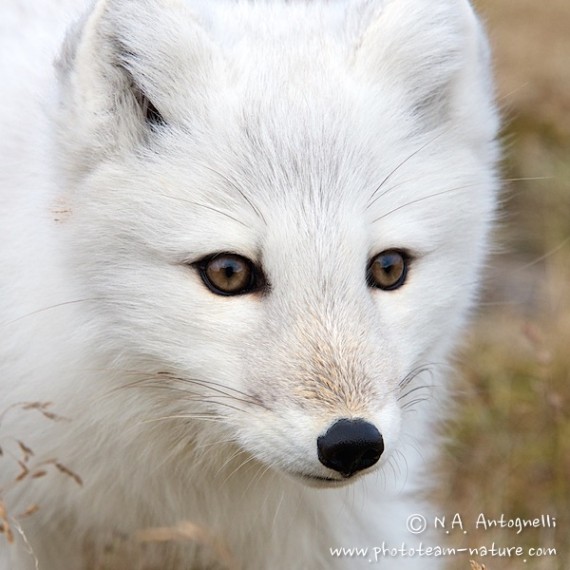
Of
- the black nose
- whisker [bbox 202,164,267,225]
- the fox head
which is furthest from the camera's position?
whisker [bbox 202,164,267,225]

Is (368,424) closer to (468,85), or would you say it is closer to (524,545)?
(468,85)

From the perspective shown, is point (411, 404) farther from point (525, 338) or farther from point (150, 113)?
point (525, 338)

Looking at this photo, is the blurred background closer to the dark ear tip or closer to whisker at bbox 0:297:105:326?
the dark ear tip

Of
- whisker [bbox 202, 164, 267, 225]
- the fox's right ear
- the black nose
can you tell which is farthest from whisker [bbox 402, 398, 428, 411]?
the fox's right ear

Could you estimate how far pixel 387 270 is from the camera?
3.97m

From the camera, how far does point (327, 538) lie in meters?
4.72

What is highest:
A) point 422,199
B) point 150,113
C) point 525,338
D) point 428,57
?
point 428,57

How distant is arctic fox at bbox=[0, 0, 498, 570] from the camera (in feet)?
12.1

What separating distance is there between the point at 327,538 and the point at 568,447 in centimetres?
211

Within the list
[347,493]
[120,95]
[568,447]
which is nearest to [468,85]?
[120,95]

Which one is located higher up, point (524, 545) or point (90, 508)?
point (90, 508)

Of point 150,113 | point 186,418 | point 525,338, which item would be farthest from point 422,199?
point 525,338

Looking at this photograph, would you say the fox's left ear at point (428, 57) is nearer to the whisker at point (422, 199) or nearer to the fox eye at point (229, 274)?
the whisker at point (422, 199)

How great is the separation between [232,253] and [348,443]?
0.71 metres
